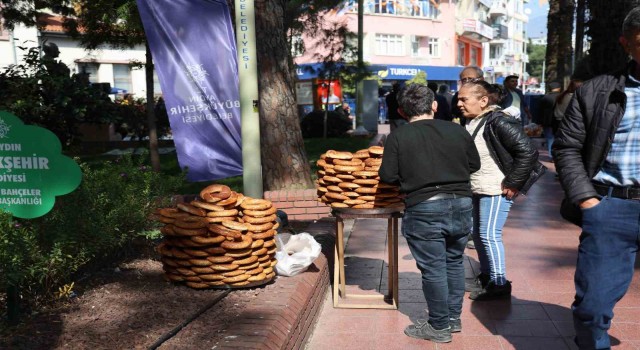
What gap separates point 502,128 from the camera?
4.68m

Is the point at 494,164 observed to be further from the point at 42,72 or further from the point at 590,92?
the point at 42,72

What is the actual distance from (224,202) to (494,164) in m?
2.02

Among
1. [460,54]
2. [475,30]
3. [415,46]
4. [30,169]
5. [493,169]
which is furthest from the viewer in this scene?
[460,54]

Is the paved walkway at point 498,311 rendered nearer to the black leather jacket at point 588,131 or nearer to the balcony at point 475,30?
the black leather jacket at point 588,131

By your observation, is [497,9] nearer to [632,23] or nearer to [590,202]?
[632,23]

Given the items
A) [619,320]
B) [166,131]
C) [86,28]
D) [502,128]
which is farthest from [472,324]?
[166,131]

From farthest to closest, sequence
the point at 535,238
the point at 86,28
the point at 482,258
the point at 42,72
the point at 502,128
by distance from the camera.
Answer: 1. the point at 86,28
2. the point at 42,72
3. the point at 535,238
4. the point at 482,258
5. the point at 502,128

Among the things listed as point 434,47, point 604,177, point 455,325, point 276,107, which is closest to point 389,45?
point 434,47

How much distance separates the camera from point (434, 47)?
186ft

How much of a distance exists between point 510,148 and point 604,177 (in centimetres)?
165

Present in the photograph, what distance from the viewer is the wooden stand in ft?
15.6

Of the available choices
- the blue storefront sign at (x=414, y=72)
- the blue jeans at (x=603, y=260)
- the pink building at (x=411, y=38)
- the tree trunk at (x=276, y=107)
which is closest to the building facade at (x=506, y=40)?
the pink building at (x=411, y=38)

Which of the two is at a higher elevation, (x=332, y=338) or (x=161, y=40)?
(x=161, y=40)

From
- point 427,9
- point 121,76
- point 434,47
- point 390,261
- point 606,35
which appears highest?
point 427,9
